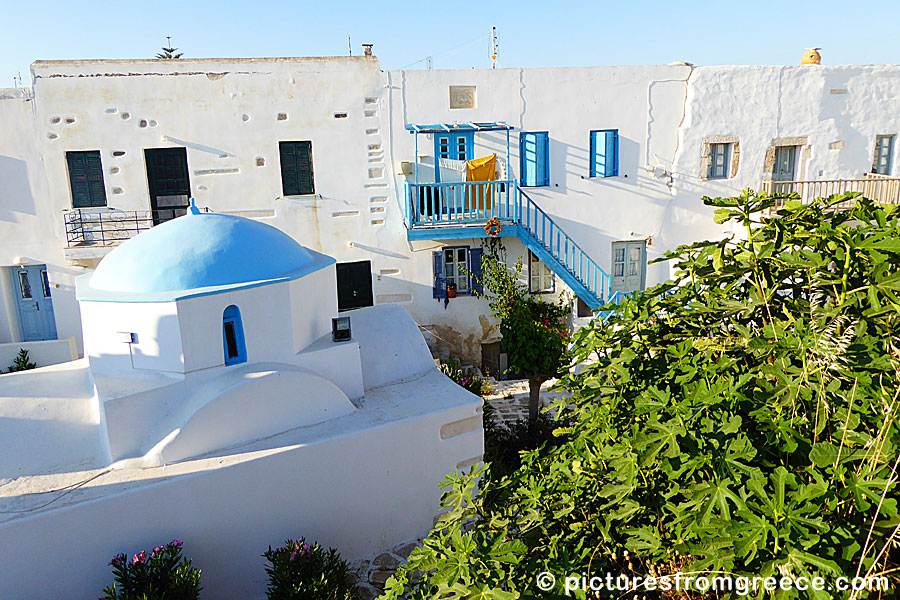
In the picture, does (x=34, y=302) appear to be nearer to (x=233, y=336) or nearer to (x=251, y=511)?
(x=233, y=336)

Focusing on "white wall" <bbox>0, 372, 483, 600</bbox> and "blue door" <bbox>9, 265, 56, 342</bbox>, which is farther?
"blue door" <bbox>9, 265, 56, 342</bbox>

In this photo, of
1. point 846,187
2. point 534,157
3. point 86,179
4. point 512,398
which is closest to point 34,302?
point 86,179

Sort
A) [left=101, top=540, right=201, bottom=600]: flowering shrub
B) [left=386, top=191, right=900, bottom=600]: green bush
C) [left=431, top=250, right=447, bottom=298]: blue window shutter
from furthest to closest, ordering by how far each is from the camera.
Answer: [left=431, top=250, right=447, bottom=298]: blue window shutter → [left=101, top=540, right=201, bottom=600]: flowering shrub → [left=386, top=191, right=900, bottom=600]: green bush

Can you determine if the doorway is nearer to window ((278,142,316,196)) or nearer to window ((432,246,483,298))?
window ((432,246,483,298))

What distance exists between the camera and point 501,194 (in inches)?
482

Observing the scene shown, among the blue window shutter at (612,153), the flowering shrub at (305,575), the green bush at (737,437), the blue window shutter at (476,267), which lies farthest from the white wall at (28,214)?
the green bush at (737,437)

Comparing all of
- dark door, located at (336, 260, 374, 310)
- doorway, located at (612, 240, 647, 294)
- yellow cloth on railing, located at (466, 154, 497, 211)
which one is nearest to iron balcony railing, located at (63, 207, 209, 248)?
dark door, located at (336, 260, 374, 310)

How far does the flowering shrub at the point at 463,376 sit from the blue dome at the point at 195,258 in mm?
4477

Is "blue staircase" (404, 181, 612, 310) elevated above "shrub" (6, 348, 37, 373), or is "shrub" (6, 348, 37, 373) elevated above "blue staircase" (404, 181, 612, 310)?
"blue staircase" (404, 181, 612, 310)

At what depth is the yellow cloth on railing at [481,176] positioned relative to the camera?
468 inches

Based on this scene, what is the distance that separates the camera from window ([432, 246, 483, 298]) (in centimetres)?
1258

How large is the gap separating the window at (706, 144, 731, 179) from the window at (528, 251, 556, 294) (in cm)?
420

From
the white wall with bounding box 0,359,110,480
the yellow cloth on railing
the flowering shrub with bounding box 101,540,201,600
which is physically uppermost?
the yellow cloth on railing

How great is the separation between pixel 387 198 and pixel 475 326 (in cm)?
341
